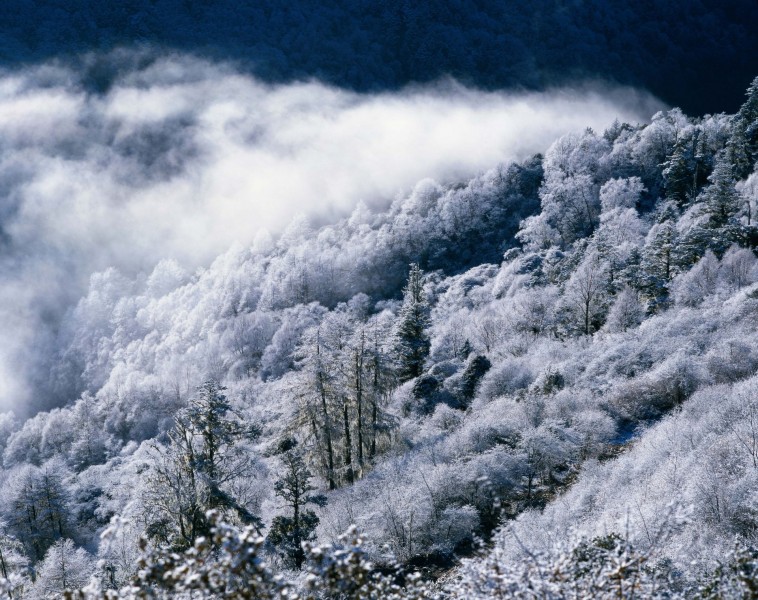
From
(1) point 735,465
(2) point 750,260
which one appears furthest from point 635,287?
(1) point 735,465

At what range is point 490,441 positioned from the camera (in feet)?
77.5

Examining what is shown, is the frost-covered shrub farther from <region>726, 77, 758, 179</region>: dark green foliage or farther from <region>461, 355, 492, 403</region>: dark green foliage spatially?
<region>726, 77, 758, 179</region>: dark green foliage

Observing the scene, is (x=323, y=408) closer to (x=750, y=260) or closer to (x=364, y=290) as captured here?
(x=750, y=260)

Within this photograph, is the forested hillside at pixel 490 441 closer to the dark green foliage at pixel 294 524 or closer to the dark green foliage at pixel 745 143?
the dark green foliage at pixel 294 524

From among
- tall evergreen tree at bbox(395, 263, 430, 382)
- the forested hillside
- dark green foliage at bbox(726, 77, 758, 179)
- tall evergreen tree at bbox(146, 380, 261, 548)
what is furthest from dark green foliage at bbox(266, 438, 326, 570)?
dark green foliage at bbox(726, 77, 758, 179)

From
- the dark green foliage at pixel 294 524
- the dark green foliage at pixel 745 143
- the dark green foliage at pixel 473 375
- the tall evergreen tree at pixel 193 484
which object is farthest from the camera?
the dark green foliage at pixel 745 143

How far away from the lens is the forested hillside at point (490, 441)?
23.2 ft

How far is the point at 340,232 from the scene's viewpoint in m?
148

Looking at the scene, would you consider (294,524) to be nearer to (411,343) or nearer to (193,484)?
(193,484)

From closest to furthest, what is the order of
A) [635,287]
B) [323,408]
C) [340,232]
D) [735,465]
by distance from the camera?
[735,465] < [323,408] < [635,287] < [340,232]

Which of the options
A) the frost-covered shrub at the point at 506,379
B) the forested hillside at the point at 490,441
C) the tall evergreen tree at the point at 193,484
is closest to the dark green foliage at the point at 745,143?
the forested hillside at the point at 490,441

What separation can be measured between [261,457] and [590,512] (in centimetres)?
2962

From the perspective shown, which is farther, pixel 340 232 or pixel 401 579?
pixel 340 232

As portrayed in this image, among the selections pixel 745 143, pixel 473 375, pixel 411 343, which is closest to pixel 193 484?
pixel 473 375
